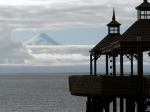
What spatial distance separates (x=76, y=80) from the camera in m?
55.4

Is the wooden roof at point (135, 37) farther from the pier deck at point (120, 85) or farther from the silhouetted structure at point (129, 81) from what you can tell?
the pier deck at point (120, 85)

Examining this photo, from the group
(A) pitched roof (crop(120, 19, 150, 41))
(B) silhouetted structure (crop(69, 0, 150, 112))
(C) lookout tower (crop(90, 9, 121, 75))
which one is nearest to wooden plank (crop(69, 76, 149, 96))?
(B) silhouetted structure (crop(69, 0, 150, 112))

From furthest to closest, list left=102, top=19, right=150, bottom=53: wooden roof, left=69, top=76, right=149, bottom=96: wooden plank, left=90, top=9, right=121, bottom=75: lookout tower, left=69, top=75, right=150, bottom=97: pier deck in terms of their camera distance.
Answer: left=90, top=9, right=121, bottom=75: lookout tower
left=102, top=19, right=150, bottom=53: wooden roof
left=69, top=76, right=149, bottom=96: wooden plank
left=69, top=75, right=150, bottom=97: pier deck

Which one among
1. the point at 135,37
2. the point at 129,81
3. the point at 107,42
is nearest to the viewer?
the point at 129,81

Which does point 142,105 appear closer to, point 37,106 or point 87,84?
point 87,84

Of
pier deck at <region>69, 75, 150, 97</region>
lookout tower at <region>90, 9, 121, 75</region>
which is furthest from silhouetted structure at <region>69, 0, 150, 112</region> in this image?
lookout tower at <region>90, 9, 121, 75</region>

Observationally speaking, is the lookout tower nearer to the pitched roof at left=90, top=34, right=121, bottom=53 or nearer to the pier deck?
the pitched roof at left=90, top=34, right=121, bottom=53

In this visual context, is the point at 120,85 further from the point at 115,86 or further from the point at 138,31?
the point at 138,31

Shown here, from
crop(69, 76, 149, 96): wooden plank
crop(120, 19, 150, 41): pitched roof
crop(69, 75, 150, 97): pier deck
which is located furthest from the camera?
crop(120, 19, 150, 41): pitched roof

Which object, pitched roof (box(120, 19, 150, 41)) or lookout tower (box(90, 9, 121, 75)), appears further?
lookout tower (box(90, 9, 121, 75))

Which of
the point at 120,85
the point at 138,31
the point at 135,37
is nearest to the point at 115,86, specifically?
the point at 120,85

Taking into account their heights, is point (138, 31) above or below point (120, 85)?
above

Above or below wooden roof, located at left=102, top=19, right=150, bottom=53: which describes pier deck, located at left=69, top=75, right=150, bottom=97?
below

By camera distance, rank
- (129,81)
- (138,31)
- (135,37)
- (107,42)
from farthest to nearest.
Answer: (107,42) → (138,31) → (135,37) → (129,81)
